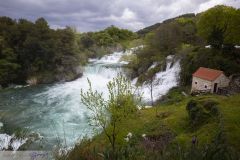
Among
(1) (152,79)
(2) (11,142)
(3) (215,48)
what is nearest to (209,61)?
(3) (215,48)

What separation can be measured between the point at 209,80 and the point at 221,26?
11.3 metres

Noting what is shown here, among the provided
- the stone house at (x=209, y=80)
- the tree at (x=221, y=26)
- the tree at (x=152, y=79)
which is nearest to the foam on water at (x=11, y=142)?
the stone house at (x=209, y=80)

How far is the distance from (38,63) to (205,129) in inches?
1702

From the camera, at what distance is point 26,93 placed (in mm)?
49344

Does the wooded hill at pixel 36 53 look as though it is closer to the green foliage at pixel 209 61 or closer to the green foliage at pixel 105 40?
the green foliage at pixel 209 61

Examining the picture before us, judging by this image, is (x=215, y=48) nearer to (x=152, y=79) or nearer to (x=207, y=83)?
(x=207, y=83)

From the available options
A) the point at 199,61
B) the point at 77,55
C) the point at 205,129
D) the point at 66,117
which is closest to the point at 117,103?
the point at 205,129

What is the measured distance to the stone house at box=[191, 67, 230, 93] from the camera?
36.3 meters

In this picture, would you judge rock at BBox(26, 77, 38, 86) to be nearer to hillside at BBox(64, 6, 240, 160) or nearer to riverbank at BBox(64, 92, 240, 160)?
hillside at BBox(64, 6, 240, 160)

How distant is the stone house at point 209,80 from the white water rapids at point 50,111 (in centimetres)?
691

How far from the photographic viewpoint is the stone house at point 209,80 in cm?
3631

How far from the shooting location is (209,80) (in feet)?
119

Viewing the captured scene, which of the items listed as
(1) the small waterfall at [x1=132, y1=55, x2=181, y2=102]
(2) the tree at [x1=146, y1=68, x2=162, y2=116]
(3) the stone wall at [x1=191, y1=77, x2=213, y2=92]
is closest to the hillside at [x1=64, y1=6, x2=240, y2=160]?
(2) the tree at [x1=146, y1=68, x2=162, y2=116]

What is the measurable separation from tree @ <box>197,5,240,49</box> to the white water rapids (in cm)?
674
